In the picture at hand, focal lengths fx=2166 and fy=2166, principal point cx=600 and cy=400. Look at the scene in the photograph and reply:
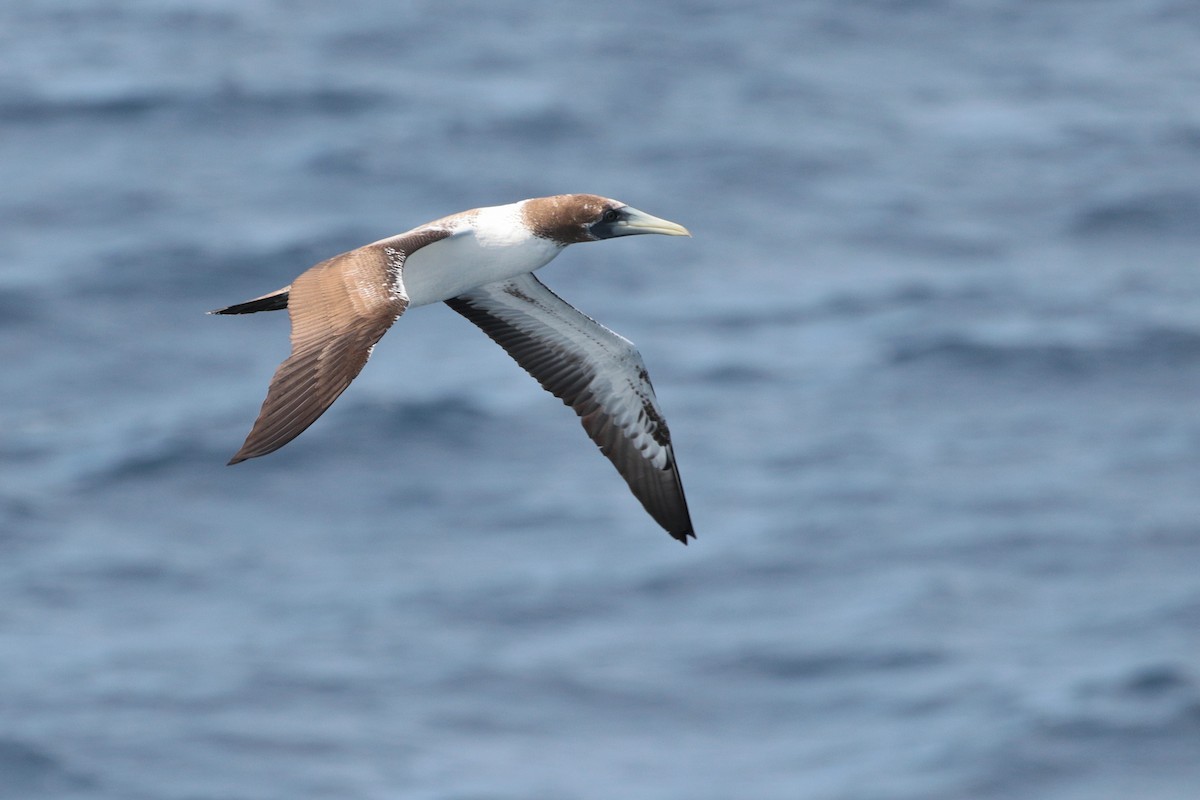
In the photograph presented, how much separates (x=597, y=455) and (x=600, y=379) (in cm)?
1194

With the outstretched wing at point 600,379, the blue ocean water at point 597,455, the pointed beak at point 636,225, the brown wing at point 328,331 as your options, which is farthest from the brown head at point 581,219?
the blue ocean water at point 597,455

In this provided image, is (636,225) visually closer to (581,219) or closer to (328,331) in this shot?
(581,219)

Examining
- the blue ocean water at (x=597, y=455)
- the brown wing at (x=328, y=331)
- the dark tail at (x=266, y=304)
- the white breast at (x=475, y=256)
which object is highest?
the blue ocean water at (x=597, y=455)

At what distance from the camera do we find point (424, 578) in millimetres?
26938

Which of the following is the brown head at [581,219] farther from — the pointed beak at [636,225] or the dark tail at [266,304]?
the dark tail at [266,304]

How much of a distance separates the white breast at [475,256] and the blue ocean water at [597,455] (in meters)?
11.3

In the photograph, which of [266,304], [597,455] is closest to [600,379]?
[266,304]

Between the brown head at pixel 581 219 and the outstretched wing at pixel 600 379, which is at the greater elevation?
the brown head at pixel 581 219

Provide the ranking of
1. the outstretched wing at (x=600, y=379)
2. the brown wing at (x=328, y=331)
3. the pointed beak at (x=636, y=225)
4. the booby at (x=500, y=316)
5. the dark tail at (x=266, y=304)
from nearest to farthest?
the brown wing at (x=328, y=331) → the booby at (x=500, y=316) → the dark tail at (x=266, y=304) → the pointed beak at (x=636, y=225) → the outstretched wing at (x=600, y=379)

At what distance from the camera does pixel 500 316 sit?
16219 mm

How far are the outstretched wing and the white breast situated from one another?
4.30 feet

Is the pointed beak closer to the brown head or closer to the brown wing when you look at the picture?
the brown head

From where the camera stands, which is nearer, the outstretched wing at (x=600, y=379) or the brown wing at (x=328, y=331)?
the brown wing at (x=328, y=331)

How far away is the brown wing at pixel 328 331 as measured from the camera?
12.3 meters
